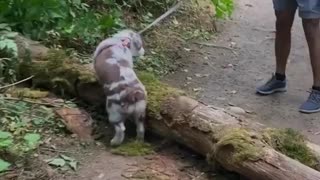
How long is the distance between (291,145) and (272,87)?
1.60 metres

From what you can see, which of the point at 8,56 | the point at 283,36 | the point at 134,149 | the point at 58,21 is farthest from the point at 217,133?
the point at 58,21

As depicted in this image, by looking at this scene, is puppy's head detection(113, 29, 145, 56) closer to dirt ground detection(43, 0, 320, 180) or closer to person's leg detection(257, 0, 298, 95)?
dirt ground detection(43, 0, 320, 180)

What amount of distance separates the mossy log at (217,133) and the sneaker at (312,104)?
1.06 meters

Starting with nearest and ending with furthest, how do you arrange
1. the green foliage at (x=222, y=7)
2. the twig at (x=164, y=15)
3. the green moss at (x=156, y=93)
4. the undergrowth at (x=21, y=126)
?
the undergrowth at (x=21, y=126)
the green moss at (x=156, y=93)
the twig at (x=164, y=15)
the green foliage at (x=222, y=7)

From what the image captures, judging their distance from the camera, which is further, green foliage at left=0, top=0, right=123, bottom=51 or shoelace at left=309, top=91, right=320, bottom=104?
green foliage at left=0, top=0, right=123, bottom=51

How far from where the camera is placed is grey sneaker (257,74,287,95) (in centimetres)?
609

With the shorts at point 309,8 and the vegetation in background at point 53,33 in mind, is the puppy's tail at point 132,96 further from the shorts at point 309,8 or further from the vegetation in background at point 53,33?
the shorts at point 309,8

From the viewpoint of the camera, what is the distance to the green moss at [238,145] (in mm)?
4234

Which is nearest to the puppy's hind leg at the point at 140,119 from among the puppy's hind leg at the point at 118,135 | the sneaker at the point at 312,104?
the puppy's hind leg at the point at 118,135

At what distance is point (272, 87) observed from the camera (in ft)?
20.0

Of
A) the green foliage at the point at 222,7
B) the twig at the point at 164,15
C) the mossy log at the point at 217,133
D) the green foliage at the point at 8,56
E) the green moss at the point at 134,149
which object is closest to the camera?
the mossy log at the point at 217,133

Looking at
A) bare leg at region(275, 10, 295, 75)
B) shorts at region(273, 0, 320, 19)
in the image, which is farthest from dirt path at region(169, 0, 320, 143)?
shorts at region(273, 0, 320, 19)

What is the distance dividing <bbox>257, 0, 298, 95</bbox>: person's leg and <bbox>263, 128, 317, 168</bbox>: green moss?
4.71 feet

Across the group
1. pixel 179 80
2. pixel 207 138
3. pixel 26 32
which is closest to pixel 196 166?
pixel 207 138
